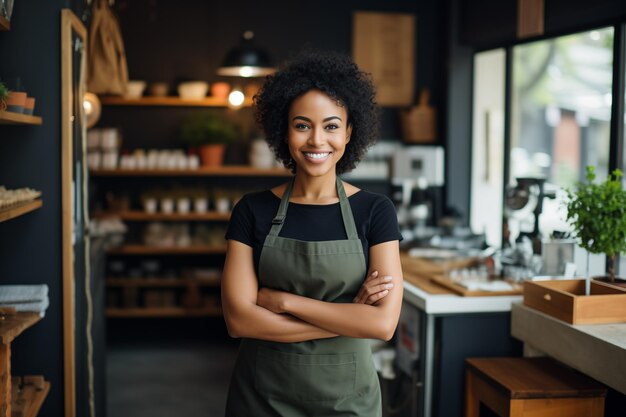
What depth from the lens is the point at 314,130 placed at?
2150mm

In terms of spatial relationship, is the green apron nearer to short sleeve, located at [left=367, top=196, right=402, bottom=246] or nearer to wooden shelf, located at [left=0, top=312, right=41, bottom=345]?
short sleeve, located at [left=367, top=196, right=402, bottom=246]

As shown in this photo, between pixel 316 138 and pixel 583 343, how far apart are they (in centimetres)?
138

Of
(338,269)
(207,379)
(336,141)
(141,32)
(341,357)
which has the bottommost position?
(207,379)

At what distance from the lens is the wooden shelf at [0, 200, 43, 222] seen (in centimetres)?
245

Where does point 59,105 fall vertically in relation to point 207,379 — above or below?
above

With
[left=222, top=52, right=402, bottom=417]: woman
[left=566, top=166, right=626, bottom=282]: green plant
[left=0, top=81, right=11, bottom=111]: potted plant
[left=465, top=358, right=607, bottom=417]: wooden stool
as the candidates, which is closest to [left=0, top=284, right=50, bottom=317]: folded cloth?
[left=0, top=81, right=11, bottom=111]: potted plant

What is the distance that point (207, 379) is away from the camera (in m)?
5.59

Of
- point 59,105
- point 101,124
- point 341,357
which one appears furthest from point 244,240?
point 101,124

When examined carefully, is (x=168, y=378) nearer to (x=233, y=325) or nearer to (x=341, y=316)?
(x=233, y=325)

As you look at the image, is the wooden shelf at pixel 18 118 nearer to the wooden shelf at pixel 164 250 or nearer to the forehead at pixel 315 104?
the forehead at pixel 315 104

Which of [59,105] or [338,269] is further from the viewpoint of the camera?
[59,105]

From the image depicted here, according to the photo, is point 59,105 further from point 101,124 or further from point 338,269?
point 101,124

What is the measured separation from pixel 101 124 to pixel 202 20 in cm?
122

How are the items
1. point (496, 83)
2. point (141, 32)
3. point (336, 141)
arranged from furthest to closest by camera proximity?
1. point (141, 32)
2. point (496, 83)
3. point (336, 141)
